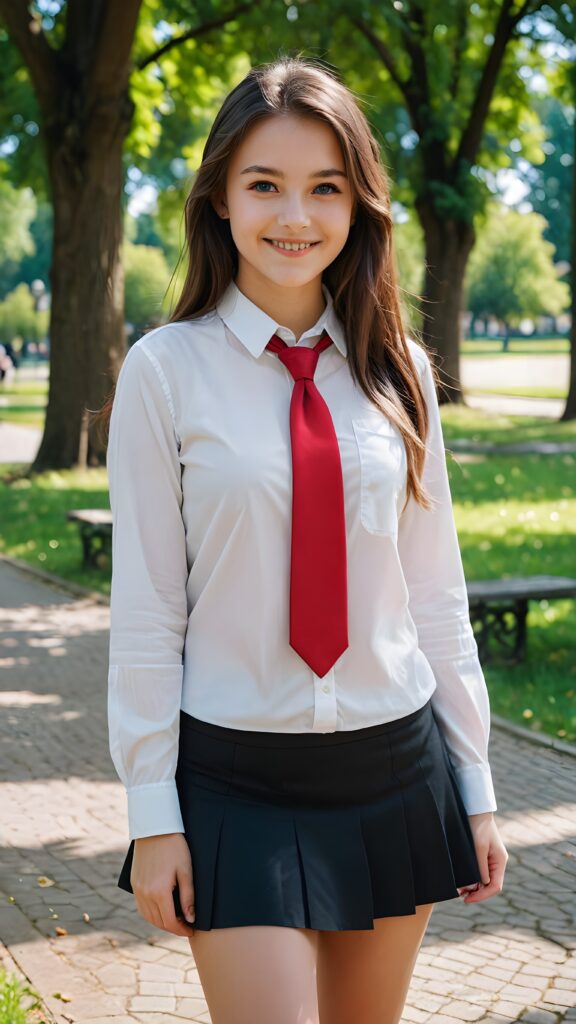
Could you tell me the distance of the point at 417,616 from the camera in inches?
105

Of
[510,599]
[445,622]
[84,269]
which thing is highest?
[84,269]

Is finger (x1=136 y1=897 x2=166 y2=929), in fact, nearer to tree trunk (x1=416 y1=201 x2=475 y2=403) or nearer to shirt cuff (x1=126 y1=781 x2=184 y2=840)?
shirt cuff (x1=126 y1=781 x2=184 y2=840)

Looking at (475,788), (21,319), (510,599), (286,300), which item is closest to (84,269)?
(510,599)

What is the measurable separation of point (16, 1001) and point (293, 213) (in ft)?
8.16

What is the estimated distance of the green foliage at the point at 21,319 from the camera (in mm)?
59719

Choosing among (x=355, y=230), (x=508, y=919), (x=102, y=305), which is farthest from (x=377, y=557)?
(x=102, y=305)

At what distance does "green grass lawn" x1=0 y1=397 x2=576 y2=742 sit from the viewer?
806 cm

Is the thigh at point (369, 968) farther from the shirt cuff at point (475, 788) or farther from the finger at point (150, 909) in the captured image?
the finger at point (150, 909)

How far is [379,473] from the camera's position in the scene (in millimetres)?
2506

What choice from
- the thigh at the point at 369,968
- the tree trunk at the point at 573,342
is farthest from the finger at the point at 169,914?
A: the tree trunk at the point at 573,342

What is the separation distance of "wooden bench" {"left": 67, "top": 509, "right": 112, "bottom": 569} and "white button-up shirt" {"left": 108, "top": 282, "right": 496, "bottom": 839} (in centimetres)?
953

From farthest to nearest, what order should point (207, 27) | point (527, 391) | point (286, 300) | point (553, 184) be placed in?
point (553, 184) → point (527, 391) → point (207, 27) → point (286, 300)

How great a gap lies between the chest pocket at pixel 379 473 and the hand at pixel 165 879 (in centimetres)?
67

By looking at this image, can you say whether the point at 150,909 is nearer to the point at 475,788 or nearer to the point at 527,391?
the point at 475,788
